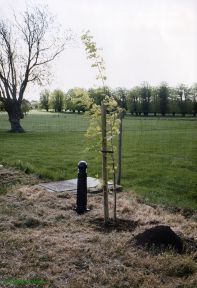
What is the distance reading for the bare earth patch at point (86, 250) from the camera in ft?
13.3

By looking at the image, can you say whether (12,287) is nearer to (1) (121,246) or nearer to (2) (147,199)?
(1) (121,246)

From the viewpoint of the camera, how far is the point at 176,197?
8.40 meters

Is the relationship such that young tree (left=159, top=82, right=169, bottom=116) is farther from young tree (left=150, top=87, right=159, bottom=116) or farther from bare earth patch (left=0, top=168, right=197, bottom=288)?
bare earth patch (left=0, top=168, right=197, bottom=288)

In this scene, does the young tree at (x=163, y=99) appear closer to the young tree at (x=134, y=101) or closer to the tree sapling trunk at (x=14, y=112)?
the young tree at (x=134, y=101)

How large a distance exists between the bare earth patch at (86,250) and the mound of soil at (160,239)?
5.5 inches

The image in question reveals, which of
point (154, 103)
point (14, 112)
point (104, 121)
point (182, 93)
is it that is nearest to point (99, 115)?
point (104, 121)

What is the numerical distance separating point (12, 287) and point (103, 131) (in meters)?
2.84

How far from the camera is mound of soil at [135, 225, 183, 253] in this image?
194 inches

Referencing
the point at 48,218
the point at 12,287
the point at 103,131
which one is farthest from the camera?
the point at 48,218

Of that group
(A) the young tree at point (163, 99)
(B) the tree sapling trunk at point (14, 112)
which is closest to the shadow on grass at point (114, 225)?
(B) the tree sapling trunk at point (14, 112)

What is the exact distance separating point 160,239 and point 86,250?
3.30ft

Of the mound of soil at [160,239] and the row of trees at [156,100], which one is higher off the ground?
the row of trees at [156,100]

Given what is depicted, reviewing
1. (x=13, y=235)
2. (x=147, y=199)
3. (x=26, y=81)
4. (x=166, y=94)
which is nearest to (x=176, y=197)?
(x=147, y=199)

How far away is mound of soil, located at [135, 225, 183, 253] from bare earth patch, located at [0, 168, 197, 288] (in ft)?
0.46
